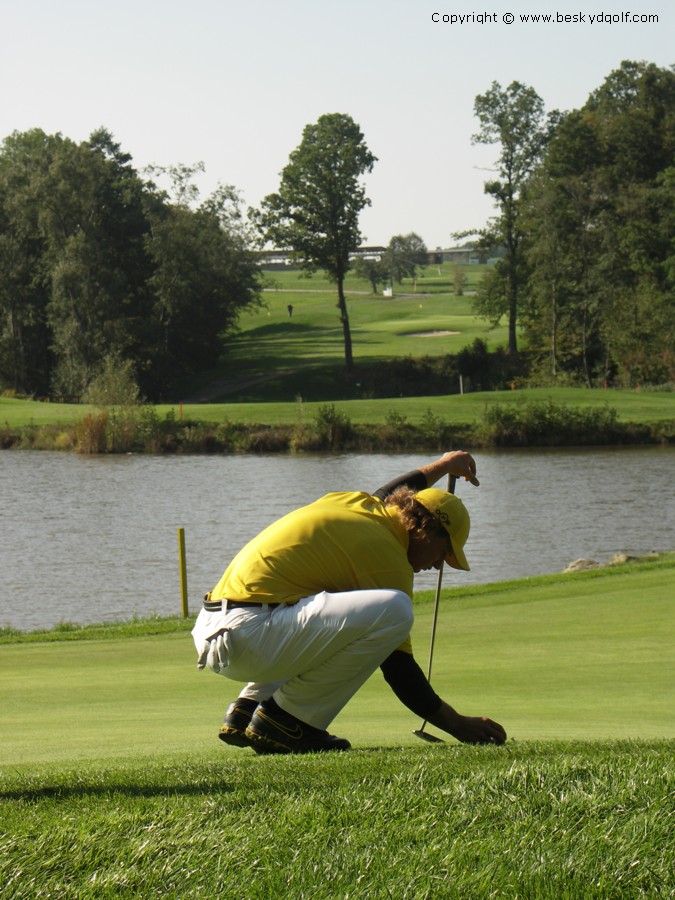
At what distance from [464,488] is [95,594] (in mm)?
16337

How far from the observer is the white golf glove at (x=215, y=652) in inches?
202

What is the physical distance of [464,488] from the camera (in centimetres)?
3475

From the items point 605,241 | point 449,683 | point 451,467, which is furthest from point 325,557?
point 605,241

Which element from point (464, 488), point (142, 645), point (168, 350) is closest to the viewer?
point (142, 645)

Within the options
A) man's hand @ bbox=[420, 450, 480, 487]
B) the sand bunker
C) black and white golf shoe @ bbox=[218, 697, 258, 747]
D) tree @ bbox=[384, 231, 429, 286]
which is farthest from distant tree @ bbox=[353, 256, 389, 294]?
black and white golf shoe @ bbox=[218, 697, 258, 747]

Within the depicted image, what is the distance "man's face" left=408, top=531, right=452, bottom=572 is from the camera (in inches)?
205

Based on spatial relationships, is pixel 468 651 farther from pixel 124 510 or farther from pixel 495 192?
pixel 495 192

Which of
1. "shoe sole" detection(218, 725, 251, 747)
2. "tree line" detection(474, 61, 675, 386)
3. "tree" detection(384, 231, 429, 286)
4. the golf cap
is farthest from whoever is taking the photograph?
"tree" detection(384, 231, 429, 286)

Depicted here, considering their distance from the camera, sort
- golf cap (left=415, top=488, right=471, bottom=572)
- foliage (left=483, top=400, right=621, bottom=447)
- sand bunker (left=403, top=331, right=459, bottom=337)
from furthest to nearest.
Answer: sand bunker (left=403, top=331, right=459, bottom=337), foliage (left=483, top=400, right=621, bottom=447), golf cap (left=415, top=488, right=471, bottom=572)

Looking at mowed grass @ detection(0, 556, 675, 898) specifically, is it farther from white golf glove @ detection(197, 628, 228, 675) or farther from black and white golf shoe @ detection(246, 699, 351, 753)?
white golf glove @ detection(197, 628, 228, 675)

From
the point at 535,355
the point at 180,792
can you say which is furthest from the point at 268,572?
the point at 535,355

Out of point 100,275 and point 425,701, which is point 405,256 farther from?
point 425,701

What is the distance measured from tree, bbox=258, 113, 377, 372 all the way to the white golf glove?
218ft

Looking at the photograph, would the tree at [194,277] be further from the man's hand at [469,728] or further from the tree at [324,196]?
the man's hand at [469,728]
